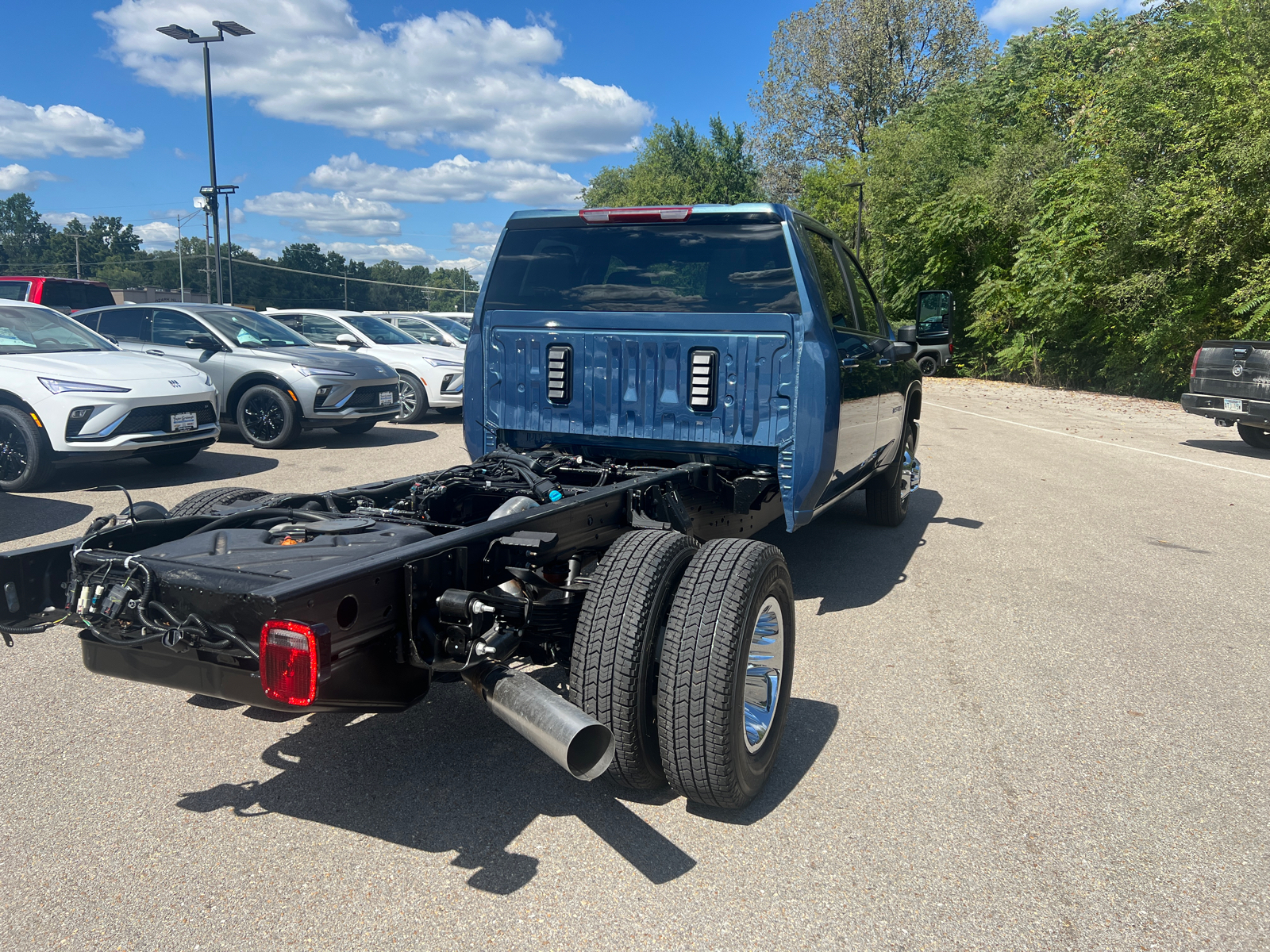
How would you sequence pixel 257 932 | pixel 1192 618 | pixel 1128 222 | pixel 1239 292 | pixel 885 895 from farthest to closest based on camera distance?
pixel 1128 222, pixel 1239 292, pixel 1192 618, pixel 885 895, pixel 257 932

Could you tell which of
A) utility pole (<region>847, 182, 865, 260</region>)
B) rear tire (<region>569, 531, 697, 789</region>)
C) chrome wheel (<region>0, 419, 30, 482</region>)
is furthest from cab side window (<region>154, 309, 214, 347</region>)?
utility pole (<region>847, 182, 865, 260</region>)

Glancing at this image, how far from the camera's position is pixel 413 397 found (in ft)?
44.4

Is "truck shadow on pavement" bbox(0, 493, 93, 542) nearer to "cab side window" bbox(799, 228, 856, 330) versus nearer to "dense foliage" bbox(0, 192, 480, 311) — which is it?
"cab side window" bbox(799, 228, 856, 330)

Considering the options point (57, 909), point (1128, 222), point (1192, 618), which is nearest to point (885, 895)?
point (57, 909)

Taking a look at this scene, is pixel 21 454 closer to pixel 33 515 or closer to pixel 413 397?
pixel 33 515

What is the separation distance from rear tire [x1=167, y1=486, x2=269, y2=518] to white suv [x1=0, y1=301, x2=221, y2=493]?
4.69 meters

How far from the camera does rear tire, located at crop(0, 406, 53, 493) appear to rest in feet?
24.3

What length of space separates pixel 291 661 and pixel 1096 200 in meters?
25.0

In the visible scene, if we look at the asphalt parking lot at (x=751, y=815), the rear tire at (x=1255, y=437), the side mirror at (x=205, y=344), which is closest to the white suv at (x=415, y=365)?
the side mirror at (x=205, y=344)

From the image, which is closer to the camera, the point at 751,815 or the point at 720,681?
the point at 720,681

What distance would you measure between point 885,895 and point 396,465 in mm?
7813

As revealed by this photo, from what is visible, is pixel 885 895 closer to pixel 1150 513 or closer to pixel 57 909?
pixel 57 909

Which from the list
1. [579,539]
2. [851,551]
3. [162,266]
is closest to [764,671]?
[579,539]

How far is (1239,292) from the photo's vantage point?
18.8 m
